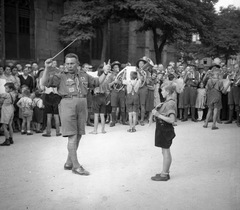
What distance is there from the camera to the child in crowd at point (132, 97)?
30.6ft

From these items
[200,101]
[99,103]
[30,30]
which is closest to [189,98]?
[200,101]

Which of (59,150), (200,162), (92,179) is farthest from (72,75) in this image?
(200,162)

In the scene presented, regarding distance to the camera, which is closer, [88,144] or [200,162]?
[200,162]

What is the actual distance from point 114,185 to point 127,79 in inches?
227

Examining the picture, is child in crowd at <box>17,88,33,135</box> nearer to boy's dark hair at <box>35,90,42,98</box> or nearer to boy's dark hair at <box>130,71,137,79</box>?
boy's dark hair at <box>35,90,42,98</box>

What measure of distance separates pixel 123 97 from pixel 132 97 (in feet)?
4.06

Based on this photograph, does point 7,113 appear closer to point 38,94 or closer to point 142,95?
point 38,94

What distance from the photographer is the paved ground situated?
405cm

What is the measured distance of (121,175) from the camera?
16.9 ft

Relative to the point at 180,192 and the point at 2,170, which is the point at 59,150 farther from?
the point at 180,192

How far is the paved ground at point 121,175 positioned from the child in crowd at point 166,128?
0.67 ft

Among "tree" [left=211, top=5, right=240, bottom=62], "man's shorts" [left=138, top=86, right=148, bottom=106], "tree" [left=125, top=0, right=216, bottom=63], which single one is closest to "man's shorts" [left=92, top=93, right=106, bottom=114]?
"man's shorts" [left=138, top=86, right=148, bottom=106]

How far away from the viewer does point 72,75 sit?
17.2 ft

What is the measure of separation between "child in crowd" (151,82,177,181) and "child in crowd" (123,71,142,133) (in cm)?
418
